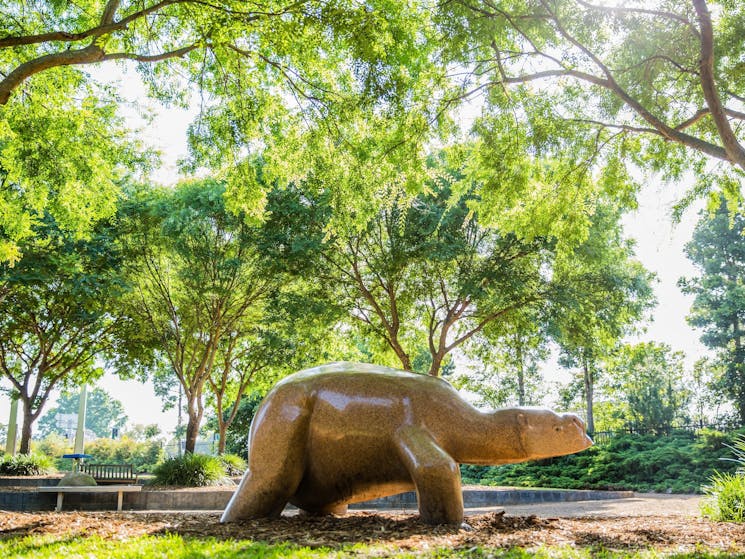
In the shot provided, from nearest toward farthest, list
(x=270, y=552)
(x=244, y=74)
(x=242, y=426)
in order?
(x=270, y=552) → (x=244, y=74) → (x=242, y=426)

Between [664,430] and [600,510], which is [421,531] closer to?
[600,510]

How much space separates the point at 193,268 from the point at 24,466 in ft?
29.5

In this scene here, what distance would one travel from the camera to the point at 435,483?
6324mm

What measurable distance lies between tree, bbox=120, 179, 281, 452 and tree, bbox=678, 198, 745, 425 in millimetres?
20231

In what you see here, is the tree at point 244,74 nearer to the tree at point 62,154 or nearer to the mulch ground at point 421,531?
the tree at point 62,154

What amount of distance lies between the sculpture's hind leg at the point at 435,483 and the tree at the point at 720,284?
25.0 meters

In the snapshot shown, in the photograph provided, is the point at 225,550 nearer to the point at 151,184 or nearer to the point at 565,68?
the point at 565,68

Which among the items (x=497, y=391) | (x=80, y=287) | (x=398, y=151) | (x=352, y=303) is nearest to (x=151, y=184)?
(x=80, y=287)

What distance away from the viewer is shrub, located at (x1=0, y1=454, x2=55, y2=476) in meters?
20.3

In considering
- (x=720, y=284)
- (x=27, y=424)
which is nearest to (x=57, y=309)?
(x=27, y=424)

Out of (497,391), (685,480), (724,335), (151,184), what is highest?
(151,184)

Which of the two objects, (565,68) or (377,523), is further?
(565,68)

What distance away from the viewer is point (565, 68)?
9.41 metres

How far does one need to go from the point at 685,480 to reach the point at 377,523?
15680 mm
